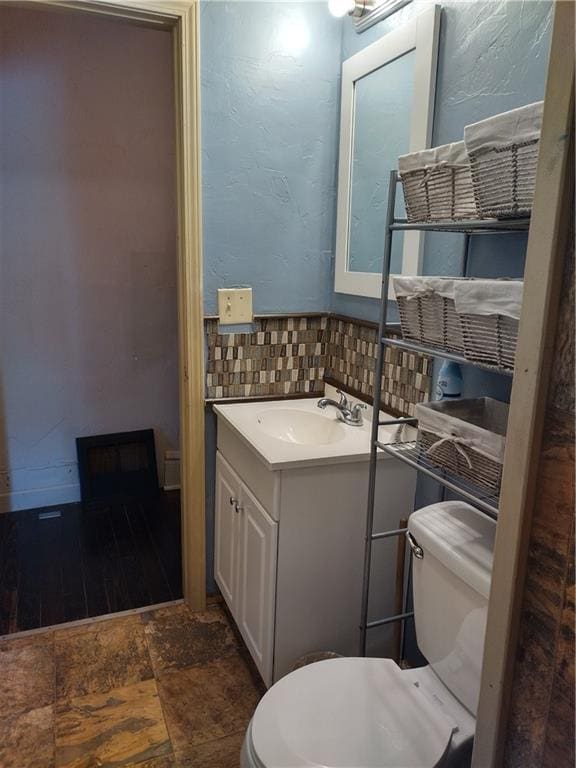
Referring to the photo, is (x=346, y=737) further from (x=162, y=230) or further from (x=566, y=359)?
(x=162, y=230)

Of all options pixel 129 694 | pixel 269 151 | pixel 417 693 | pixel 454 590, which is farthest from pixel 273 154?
pixel 129 694

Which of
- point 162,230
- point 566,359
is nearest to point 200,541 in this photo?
point 162,230

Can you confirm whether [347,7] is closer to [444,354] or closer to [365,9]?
[365,9]

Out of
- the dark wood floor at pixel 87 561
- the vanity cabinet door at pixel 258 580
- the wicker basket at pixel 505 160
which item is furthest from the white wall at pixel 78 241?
the wicker basket at pixel 505 160

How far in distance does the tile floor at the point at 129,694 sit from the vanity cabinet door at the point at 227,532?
0.18 m

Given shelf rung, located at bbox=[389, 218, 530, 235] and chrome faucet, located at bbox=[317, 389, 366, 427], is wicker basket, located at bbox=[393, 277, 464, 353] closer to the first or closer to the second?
shelf rung, located at bbox=[389, 218, 530, 235]

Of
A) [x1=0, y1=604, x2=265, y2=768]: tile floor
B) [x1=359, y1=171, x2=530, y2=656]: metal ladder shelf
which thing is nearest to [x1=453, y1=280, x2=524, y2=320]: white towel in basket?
[x1=359, y1=171, x2=530, y2=656]: metal ladder shelf

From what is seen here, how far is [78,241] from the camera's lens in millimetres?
2887

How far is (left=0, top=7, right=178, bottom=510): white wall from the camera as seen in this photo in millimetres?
2693

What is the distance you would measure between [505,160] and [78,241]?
91.9 inches

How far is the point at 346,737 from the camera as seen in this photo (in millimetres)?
1170

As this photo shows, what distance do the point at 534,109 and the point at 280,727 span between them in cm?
125

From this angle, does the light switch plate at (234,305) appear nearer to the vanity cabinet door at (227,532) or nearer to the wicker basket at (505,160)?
the vanity cabinet door at (227,532)

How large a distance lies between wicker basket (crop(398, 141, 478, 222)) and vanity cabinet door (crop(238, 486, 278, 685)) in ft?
3.02
